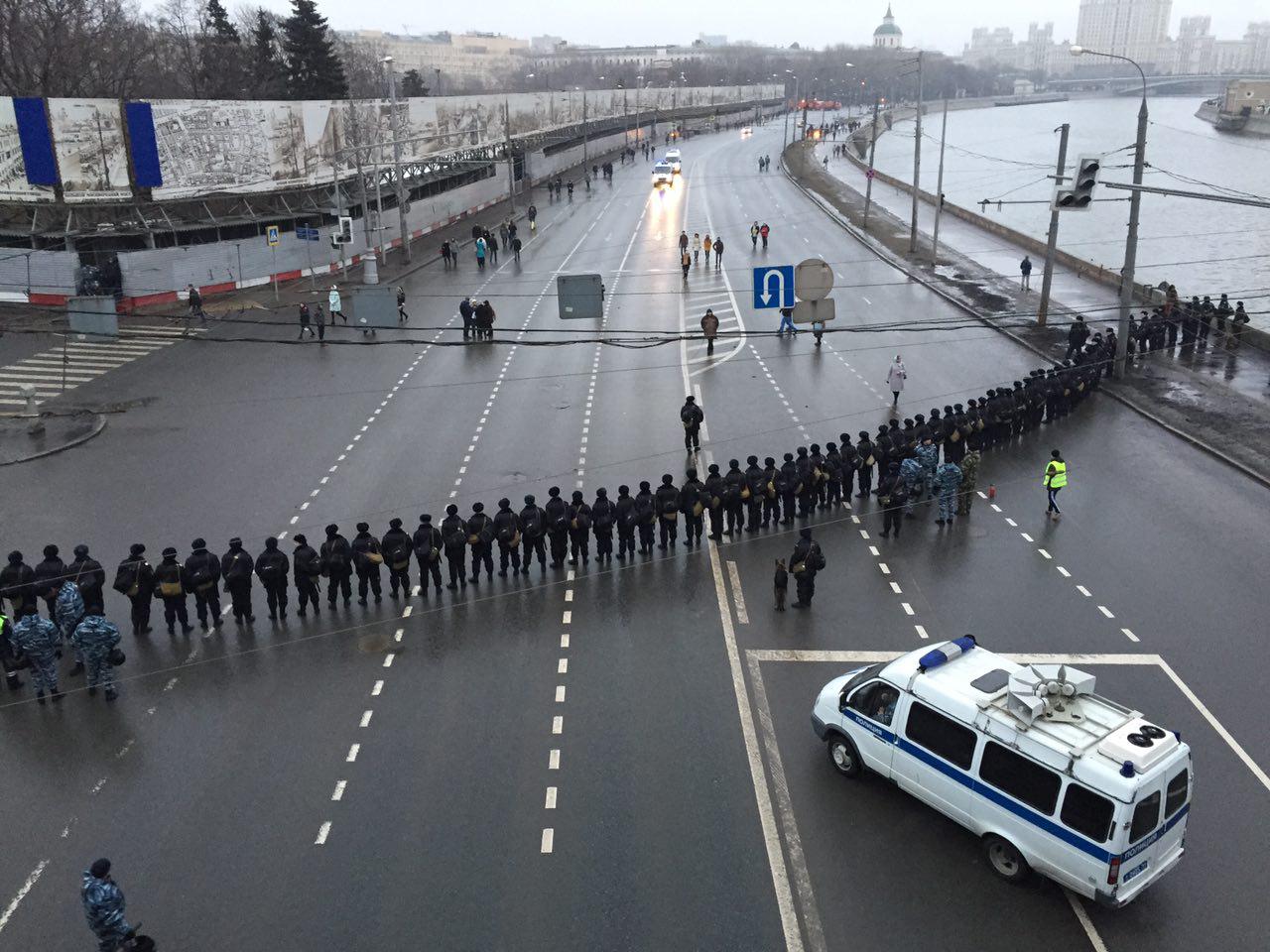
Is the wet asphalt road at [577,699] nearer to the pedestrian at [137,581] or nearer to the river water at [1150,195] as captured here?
the pedestrian at [137,581]

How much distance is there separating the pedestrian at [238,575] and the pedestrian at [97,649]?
206 centimetres

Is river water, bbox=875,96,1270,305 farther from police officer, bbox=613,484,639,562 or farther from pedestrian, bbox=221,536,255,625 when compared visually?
pedestrian, bbox=221,536,255,625

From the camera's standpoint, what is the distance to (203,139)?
42.6 meters

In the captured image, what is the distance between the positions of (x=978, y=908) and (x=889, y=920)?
2.99 ft

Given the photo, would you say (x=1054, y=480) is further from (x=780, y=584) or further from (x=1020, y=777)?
(x=1020, y=777)

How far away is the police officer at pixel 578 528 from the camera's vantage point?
18.0m

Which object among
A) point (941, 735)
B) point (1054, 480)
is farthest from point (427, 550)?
point (1054, 480)

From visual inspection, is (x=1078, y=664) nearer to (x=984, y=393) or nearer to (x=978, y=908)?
(x=978, y=908)

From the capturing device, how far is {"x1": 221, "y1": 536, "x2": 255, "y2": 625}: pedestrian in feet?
53.1

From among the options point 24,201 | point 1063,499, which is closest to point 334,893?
point 1063,499

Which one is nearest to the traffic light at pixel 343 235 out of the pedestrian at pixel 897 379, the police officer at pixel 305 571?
the pedestrian at pixel 897 379

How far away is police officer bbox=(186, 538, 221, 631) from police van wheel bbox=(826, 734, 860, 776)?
31.7 feet

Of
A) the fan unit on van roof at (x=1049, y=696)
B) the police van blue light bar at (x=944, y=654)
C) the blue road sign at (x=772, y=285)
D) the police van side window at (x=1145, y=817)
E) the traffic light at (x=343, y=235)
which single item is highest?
the blue road sign at (x=772, y=285)

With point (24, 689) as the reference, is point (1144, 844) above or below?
above
